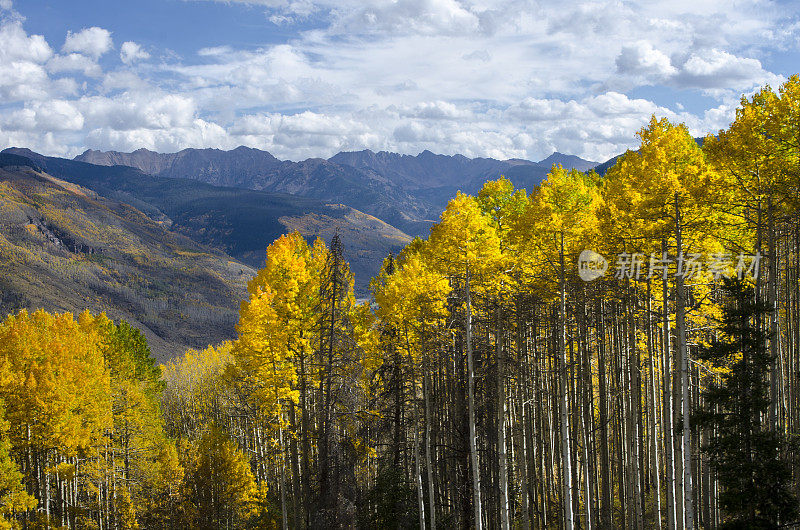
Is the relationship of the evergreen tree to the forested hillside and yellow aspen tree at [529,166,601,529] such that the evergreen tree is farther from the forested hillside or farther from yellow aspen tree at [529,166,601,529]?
yellow aspen tree at [529,166,601,529]

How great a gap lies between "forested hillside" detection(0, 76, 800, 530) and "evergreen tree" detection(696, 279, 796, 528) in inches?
2.5

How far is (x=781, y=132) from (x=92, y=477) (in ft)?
120

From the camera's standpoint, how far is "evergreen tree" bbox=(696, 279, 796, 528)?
12.7 metres

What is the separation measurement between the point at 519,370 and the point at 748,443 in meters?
7.18

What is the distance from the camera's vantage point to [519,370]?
1891 cm

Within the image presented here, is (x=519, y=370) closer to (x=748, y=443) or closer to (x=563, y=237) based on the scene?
(x=563, y=237)

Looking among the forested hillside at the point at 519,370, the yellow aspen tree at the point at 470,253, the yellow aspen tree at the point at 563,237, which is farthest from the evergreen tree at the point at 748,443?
the yellow aspen tree at the point at 470,253

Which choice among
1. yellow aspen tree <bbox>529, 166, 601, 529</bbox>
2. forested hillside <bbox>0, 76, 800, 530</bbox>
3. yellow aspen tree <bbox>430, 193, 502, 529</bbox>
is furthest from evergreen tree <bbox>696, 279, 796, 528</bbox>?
yellow aspen tree <bbox>430, 193, 502, 529</bbox>

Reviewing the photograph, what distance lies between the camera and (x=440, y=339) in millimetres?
18969

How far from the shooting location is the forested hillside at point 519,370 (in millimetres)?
14719

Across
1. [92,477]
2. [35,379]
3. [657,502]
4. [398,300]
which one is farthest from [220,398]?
[657,502]

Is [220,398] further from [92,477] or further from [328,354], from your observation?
[328,354]

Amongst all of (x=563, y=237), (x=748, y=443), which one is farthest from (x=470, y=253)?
(x=748, y=443)

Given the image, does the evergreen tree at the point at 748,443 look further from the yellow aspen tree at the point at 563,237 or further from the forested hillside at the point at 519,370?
the yellow aspen tree at the point at 563,237
